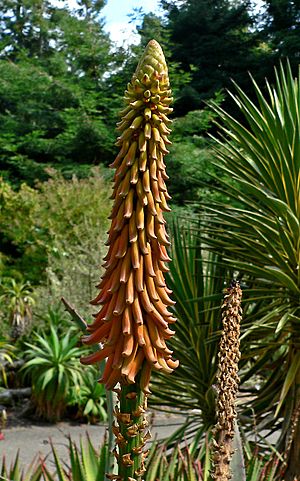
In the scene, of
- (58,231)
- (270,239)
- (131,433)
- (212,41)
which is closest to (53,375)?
(58,231)

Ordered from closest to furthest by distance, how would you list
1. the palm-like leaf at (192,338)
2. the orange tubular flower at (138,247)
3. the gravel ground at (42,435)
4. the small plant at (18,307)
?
the orange tubular flower at (138,247) → the palm-like leaf at (192,338) → the gravel ground at (42,435) → the small plant at (18,307)

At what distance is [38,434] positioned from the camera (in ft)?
33.5

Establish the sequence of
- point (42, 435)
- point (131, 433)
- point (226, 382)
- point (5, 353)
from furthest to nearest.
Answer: point (5, 353) → point (42, 435) → point (131, 433) → point (226, 382)

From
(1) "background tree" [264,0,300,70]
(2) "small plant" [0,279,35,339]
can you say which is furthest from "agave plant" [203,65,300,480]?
(1) "background tree" [264,0,300,70]

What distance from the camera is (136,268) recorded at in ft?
4.28

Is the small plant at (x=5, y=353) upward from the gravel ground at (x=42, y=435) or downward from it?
upward

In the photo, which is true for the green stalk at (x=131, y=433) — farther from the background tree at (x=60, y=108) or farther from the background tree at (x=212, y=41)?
the background tree at (x=212, y=41)

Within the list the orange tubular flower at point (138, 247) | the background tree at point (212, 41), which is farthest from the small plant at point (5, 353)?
the background tree at point (212, 41)

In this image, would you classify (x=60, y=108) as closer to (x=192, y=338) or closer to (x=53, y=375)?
(x=53, y=375)

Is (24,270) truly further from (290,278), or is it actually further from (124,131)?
(124,131)

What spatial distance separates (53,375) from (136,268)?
1009 cm

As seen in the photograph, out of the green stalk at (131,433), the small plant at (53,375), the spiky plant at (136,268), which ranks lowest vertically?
the small plant at (53,375)

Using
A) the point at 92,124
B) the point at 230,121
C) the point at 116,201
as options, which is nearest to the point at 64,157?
the point at 92,124

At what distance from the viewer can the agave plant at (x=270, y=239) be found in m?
4.76
